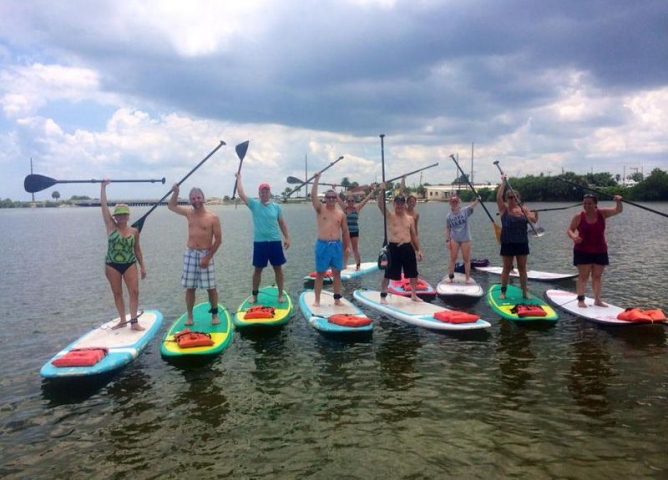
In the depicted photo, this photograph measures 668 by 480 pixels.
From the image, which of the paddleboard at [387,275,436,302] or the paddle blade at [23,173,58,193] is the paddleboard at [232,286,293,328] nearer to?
the paddleboard at [387,275,436,302]

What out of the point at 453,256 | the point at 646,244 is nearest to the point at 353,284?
the point at 453,256

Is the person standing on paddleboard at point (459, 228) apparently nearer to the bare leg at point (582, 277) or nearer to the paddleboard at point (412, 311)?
the paddleboard at point (412, 311)

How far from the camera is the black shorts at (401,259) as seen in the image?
980cm

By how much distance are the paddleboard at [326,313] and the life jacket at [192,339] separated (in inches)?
82.0

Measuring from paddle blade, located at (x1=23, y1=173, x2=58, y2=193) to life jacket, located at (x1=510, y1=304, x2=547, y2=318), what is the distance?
33.0 ft

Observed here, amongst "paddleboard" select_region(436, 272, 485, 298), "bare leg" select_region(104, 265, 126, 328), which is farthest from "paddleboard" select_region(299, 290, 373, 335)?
"bare leg" select_region(104, 265, 126, 328)

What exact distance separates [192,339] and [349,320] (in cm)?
→ 286

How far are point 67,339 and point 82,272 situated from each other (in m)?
10.8

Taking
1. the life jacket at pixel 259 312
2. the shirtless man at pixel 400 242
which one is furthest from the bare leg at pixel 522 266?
Answer: the life jacket at pixel 259 312

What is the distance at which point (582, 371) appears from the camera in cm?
679

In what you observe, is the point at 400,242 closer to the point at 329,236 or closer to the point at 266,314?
the point at 329,236

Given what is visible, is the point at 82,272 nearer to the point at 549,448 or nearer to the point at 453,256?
the point at 453,256

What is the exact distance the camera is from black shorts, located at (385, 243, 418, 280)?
32.1 ft

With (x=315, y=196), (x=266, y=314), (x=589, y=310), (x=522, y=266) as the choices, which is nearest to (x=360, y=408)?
(x=266, y=314)
